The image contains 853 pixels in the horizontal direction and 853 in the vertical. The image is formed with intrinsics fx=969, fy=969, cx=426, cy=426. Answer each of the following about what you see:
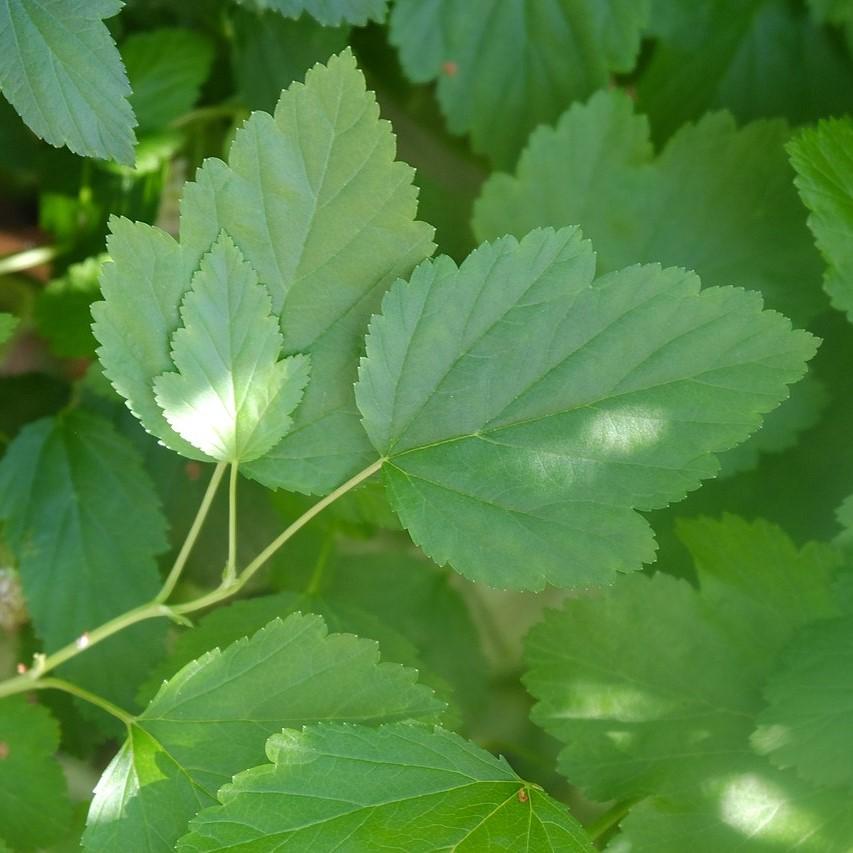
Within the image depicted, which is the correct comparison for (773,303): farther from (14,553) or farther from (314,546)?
(14,553)

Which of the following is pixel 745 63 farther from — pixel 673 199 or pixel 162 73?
pixel 162 73

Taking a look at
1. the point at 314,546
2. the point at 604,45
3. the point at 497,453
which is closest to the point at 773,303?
the point at 604,45

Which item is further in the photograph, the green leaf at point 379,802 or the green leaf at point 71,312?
the green leaf at point 71,312

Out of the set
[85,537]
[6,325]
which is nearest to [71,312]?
[85,537]

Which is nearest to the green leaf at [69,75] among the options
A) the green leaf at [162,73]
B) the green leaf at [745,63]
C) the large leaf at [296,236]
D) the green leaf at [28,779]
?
the large leaf at [296,236]

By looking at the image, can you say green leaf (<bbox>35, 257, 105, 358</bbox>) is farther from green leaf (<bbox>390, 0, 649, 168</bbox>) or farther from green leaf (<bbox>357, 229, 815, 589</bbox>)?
green leaf (<bbox>357, 229, 815, 589</bbox>)

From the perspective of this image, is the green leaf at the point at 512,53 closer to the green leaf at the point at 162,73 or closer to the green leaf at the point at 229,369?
the green leaf at the point at 162,73
